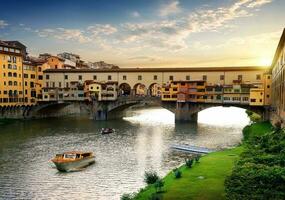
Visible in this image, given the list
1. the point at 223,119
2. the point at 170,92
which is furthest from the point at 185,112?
the point at 223,119

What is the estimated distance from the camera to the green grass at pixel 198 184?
19250 mm

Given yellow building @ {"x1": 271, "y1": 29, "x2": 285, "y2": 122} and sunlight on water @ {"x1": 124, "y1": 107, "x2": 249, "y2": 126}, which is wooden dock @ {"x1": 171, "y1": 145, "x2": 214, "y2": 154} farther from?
sunlight on water @ {"x1": 124, "y1": 107, "x2": 249, "y2": 126}

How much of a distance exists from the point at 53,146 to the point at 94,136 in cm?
1102

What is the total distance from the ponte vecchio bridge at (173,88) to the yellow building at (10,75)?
25.8 feet

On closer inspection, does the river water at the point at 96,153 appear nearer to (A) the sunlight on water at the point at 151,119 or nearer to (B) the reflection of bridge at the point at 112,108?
(B) the reflection of bridge at the point at 112,108

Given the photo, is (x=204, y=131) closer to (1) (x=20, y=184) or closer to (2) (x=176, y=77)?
(2) (x=176, y=77)

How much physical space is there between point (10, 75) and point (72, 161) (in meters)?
58.7

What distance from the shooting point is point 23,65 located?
88.4 m

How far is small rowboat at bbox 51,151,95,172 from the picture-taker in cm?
3384

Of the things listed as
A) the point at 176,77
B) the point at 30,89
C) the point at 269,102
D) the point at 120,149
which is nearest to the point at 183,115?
the point at 176,77

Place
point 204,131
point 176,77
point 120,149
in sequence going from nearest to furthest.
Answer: point 120,149
point 204,131
point 176,77

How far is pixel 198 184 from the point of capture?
840 inches

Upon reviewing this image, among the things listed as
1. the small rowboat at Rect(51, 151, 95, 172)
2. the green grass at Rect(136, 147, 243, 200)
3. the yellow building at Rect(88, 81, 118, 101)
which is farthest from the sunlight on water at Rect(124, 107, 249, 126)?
the green grass at Rect(136, 147, 243, 200)

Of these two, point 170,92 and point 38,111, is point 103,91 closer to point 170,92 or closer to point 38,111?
point 170,92
